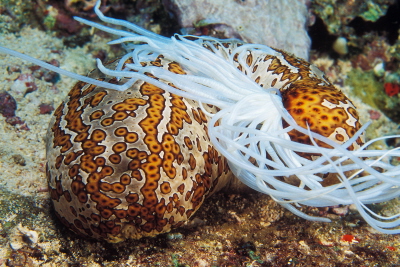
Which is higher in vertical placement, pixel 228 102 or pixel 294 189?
pixel 228 102

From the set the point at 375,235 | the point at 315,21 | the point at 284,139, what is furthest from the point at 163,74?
the point at 315,21

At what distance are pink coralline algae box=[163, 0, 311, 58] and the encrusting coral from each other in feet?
7.00

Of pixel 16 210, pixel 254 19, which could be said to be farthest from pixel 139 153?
pixel 254 19

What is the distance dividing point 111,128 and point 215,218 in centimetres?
160

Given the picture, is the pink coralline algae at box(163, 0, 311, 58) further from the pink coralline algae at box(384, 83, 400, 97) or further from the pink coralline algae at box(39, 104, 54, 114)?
the pink coralline algae at box(39, 104, 54, 114)

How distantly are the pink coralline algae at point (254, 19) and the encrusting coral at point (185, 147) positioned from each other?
2.13 m

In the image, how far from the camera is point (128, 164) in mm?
2799

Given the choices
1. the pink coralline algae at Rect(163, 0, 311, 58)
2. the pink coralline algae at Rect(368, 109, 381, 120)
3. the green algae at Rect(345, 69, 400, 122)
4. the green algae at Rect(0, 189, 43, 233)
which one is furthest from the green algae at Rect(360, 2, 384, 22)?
the green algae at Rect(0, 189, 43, 233)

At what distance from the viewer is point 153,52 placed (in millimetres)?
3826

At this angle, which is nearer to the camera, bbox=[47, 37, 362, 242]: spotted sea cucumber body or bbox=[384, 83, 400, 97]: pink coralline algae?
bbox=[47, 37, 362, 242]: spotted sea cucumber body

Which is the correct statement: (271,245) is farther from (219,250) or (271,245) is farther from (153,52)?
(153,52)

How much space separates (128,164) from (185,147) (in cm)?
59

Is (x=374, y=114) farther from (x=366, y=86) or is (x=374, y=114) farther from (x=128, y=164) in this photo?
(x=128, y=164)

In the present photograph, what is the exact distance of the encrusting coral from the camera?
2760 millimetres
